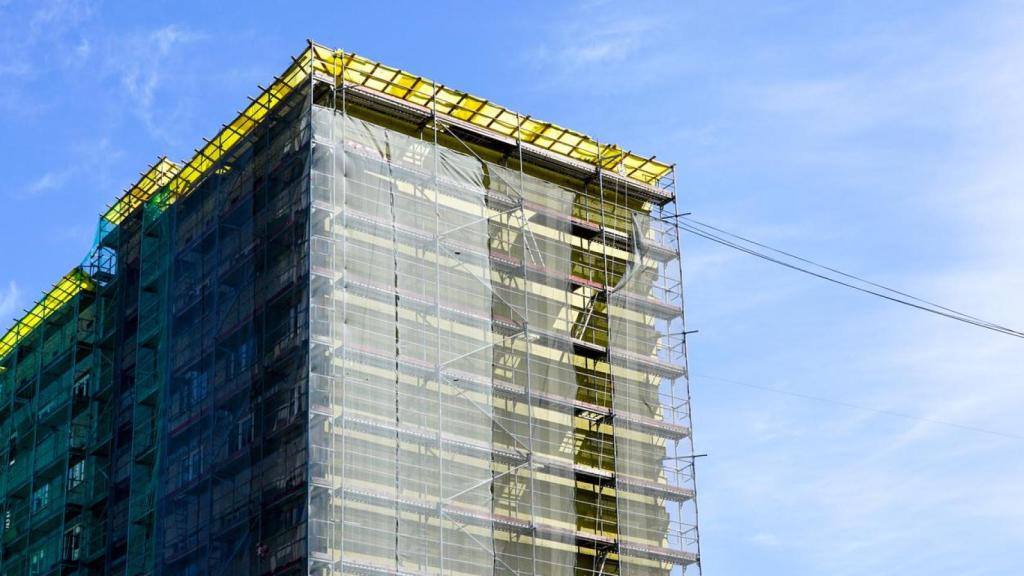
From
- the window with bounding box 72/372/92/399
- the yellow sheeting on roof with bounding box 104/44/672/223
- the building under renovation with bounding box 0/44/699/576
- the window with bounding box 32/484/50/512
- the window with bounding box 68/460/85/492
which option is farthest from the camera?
the window with bounding box 32/484/50/512

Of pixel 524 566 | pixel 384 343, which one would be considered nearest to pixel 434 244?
pixel 384 343

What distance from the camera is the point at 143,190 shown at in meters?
57.9

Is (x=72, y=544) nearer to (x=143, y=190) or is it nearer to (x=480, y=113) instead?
(x=143, y=190)

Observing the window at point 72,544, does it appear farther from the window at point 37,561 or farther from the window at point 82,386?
the window at point 82,386

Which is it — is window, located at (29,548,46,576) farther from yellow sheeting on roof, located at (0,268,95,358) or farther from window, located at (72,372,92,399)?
yellow sheeting on roof, located at (0,268,95,358)

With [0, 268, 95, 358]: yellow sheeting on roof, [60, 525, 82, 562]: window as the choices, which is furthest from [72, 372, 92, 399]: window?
[60, 525, 82, 562]: window

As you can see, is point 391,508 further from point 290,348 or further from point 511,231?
point 511,231

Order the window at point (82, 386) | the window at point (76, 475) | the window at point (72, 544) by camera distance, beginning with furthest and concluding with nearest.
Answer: the window at point (82, 386) < the window at point (76, 475) < the window at point (72, 544)

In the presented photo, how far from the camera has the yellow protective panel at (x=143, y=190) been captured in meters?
56.8

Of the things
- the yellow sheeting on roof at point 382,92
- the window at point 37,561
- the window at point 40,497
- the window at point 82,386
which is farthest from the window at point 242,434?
the window at point 40,497

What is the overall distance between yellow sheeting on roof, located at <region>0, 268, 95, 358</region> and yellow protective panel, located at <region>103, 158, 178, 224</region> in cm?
283

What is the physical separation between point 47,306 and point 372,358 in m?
22.1

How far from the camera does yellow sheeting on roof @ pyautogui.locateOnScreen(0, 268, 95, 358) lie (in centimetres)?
6028

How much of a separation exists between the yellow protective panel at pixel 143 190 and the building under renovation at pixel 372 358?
11cm
